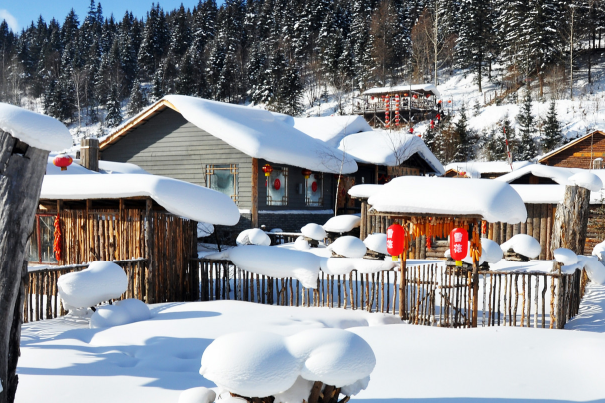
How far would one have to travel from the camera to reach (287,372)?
13.1ft

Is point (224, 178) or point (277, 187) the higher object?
point (224, 178)

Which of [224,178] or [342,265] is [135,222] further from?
[224,178]

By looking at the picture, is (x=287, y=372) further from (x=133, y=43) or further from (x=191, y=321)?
(x=133, y=43)

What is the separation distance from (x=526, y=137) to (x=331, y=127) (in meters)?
22.9

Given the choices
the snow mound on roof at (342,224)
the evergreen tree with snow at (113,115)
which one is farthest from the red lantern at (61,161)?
the evergreen tree with snow at (113,115)

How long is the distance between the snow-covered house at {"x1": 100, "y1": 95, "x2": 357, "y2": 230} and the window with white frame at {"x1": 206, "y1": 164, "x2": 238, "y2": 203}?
0.04m

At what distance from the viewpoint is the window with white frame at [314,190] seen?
81.8ft

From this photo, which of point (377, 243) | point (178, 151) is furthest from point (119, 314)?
point (178, 151)

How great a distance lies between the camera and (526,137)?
43.3 metres

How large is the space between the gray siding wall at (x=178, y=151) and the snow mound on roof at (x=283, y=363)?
17.3 meters

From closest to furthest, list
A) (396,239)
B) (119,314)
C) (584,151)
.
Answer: (119,314)
(396,239)
(584,151)

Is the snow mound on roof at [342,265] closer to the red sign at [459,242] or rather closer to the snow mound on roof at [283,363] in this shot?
the red sign at [459,242]

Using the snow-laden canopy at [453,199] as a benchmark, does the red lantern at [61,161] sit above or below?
above

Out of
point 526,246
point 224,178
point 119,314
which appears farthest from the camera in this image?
point 224,178
